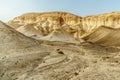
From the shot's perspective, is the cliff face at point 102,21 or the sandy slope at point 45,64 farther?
the cliff face at point 102,21

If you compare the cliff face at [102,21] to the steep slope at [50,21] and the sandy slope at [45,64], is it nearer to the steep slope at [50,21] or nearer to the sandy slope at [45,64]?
the steep slope at [50,21]

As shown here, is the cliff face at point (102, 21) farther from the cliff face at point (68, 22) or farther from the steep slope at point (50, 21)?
the steep slope at point (50, 21)

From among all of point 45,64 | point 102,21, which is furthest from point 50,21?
point 45,64

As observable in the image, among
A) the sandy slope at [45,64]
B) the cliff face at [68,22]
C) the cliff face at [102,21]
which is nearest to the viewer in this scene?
the sandy slope at [45,64]

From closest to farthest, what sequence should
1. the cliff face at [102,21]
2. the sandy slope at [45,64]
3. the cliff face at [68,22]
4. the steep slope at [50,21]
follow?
1. the sandy slope at [45,64]
2. the cliff face at [102,21]
3. the cliff face at [68,22]
4. the steep slope at [50,21]

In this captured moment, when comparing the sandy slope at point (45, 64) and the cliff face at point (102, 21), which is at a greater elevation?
the sandy slope at point (45, 64)

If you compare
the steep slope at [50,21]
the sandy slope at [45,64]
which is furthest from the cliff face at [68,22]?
the sandy slope at [45,64]

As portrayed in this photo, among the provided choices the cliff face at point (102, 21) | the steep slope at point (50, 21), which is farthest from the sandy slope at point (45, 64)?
the steep slope at point (50, 21)

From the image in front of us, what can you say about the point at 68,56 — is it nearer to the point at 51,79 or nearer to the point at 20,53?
the point at 20,53

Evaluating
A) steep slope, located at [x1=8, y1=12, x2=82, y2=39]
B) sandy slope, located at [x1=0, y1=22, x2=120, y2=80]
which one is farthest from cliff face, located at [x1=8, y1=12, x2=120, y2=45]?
sandy slope, located at [x1=0, y1=22, x2=120, y2=80]

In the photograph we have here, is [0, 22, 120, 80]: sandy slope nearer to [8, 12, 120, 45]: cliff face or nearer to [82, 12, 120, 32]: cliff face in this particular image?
[8, 12, 120, 45]: cliff face

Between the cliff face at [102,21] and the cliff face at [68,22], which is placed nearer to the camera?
the cliff face at [102,21]

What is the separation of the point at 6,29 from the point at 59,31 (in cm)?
3860

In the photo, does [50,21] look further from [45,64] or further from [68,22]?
[45,64]
